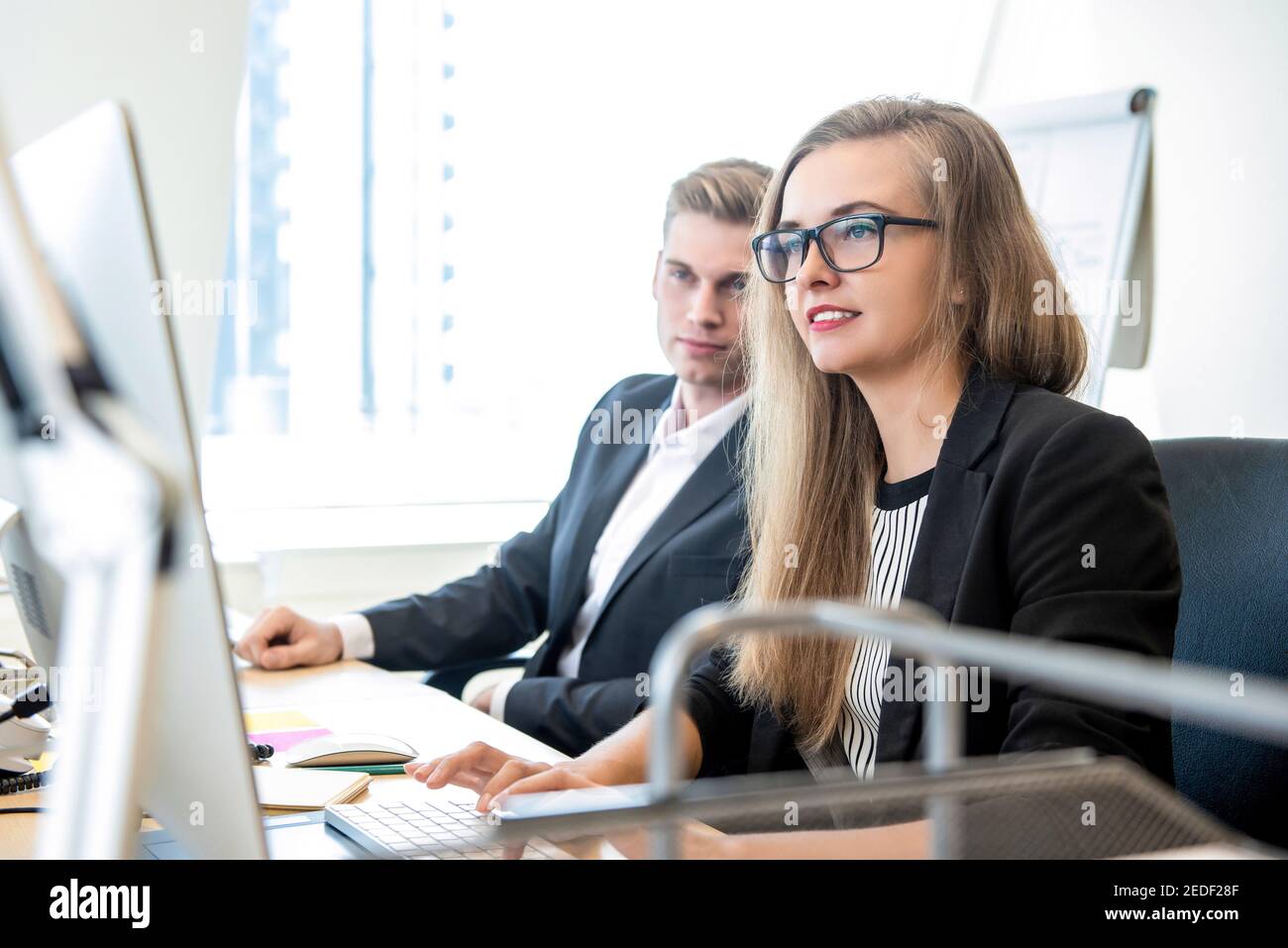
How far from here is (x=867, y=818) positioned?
1.98ft

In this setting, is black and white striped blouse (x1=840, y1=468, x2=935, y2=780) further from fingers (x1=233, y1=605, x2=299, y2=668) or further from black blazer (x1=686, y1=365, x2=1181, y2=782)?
fingers (x1=233, y1=605, x2=299, y2=668)

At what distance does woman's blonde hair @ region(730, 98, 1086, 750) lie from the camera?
1.48 meters

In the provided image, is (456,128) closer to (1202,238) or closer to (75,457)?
(1202,238)

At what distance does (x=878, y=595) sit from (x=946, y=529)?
16cm

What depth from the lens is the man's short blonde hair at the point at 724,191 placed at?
7.00 feet

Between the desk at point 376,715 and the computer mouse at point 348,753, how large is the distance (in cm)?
3

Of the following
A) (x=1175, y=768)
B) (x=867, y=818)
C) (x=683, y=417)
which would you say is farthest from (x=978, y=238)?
(x=867, y=818)

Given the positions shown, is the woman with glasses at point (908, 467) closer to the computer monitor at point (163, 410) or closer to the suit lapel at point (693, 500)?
the suit lapel at point (693, 500)

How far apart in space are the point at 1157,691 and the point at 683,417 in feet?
5.87

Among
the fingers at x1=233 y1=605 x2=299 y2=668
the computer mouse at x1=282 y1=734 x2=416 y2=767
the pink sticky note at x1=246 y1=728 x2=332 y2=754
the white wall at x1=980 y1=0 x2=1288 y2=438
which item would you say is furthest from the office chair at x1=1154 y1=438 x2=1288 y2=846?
the white wall at x1=980 y1=0 x2=1288 y2=438

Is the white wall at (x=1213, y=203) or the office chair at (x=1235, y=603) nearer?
the office chair at (x=1235, y=603)

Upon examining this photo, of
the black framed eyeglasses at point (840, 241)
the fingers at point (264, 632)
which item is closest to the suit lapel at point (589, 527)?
the fingers at point (264, 632)

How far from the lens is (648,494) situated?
2.22m

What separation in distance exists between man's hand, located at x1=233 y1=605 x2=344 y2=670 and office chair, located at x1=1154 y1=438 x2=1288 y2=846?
1220mm
